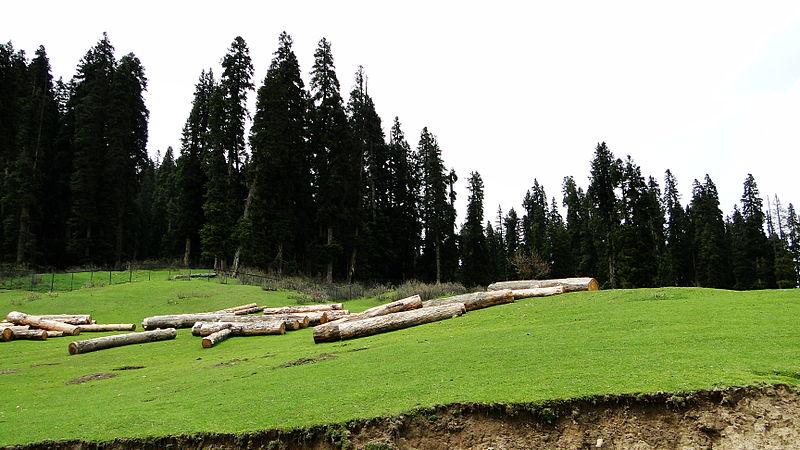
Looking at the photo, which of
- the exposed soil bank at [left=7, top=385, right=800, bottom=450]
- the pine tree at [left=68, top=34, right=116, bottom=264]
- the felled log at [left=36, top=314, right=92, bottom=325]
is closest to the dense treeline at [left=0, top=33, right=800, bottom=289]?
the pine tree at [left=68, top=34, right=116, bottom=264]

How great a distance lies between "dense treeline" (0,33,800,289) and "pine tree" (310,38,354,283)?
0.47 feet

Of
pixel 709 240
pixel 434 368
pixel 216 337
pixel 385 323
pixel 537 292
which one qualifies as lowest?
pixel 216 337

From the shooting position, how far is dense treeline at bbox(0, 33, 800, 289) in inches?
1811

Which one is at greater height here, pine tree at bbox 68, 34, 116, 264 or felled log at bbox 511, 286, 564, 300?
pine tree at bbox 68, 34, 116, 264

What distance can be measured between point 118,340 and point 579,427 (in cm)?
1827

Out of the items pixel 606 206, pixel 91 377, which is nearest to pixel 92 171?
pixel 91 377

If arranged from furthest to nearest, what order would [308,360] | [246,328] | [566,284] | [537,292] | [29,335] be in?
[29,335] → [566,284] → [246,328] → [537,292] → [308,360]

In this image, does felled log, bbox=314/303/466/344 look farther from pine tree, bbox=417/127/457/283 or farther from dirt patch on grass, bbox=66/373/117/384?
pine tree, bbox=417/127/457/283

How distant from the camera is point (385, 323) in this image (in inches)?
685

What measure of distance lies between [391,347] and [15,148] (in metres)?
55.8

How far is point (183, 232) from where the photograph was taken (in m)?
55.3

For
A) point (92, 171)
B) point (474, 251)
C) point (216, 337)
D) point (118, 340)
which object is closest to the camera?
point (216, 337)

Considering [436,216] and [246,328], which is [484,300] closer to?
[246,328]

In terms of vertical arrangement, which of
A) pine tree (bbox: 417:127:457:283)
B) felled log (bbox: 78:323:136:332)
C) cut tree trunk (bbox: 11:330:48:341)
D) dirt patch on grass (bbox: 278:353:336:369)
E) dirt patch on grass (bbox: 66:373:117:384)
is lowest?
dirt patch on grass (bbox: 66:373:117:384)
